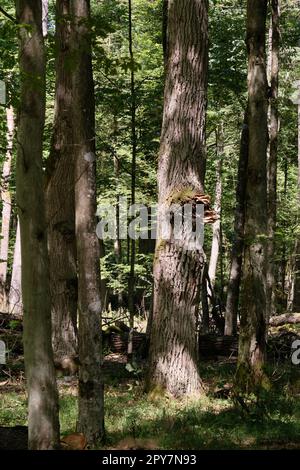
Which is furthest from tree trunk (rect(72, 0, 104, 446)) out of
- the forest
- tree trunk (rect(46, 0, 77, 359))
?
tree trunk (rect(46, 0, 77, 359))

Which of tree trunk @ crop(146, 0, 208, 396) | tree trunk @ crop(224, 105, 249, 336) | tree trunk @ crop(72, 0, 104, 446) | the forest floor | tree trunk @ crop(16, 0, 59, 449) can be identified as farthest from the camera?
tree trunk @ crop(224, 105, 249, 336)

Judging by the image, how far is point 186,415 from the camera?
24.4ft

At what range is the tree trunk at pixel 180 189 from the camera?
8.39 m

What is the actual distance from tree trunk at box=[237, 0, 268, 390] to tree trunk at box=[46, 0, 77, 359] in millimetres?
3180

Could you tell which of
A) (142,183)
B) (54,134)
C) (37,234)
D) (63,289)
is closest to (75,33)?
(37,234)

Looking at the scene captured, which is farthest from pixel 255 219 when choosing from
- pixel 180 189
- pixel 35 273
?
pixel 35 273

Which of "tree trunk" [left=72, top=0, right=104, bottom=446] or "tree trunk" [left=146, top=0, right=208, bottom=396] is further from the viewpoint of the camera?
"tree trunk" [left=146, top=0, right=208, bottom=396]

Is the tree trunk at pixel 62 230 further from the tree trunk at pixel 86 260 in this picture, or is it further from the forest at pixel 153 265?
the tree trunk at pixel 86 260

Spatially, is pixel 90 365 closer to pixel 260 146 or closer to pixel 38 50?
pixel 38 50

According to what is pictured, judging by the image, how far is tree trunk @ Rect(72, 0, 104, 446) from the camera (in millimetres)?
5887

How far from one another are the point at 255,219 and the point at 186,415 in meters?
3.03

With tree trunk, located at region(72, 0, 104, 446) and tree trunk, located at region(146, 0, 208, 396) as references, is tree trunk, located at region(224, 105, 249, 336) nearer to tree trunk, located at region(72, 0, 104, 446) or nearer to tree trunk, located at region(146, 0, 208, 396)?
tree trunk, located at region(146, 0, 208, 396)

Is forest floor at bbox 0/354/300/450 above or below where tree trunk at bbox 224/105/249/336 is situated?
below

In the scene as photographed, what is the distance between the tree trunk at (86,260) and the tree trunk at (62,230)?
178 inches
